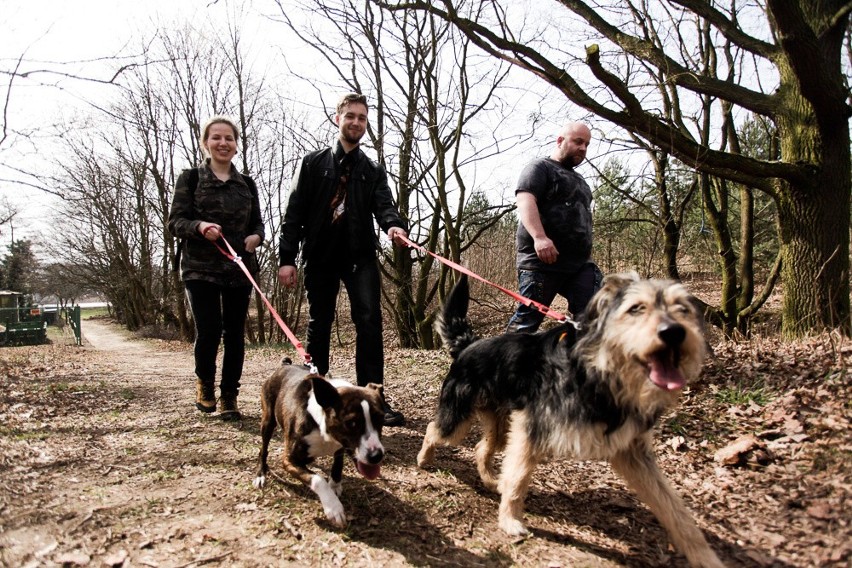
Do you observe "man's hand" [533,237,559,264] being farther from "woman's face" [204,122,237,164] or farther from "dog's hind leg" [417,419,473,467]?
"woman's face" [204,122,237,164]

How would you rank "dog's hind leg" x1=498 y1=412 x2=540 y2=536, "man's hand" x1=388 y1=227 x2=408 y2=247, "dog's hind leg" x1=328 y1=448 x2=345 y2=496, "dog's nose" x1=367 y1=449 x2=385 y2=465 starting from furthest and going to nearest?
1. "man's hand" x1=388 y1=227 x2=408 y2=247
2. "dog's hind leg" x1=328 y1=448 x2=345 y2=496
3. "dog's hind leg" x1=498 y1=412 x2=540 y2=536
4. "dog's nose" x1=367 y1=449 x2=385 y2=465

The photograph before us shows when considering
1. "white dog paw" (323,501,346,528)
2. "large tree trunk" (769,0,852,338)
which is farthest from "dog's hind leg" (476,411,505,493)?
"large tree trunk" (769,0,852,338)

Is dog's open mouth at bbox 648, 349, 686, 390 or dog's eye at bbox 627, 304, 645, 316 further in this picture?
dog's eye at bbox 627, 304, 645, 316

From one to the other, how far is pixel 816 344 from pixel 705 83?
331 centimetres

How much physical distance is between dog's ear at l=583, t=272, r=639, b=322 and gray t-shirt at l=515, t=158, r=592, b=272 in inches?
57.1

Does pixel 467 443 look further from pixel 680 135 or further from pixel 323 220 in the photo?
pixel 680 135

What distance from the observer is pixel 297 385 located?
129 inches

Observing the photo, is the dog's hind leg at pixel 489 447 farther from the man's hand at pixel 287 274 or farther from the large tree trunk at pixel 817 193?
the large tree trunk at pixel 817 193

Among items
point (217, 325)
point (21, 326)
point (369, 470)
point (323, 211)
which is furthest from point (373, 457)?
point (21, 326)

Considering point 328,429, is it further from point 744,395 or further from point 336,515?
point 744,395

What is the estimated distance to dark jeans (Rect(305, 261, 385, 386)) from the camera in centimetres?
436

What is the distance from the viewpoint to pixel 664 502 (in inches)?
99.0

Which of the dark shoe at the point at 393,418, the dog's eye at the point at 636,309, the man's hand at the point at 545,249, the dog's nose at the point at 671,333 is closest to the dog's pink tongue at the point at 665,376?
the dog's nose at the point at 671,333

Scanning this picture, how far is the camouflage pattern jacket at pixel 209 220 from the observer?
4352 millimetres
